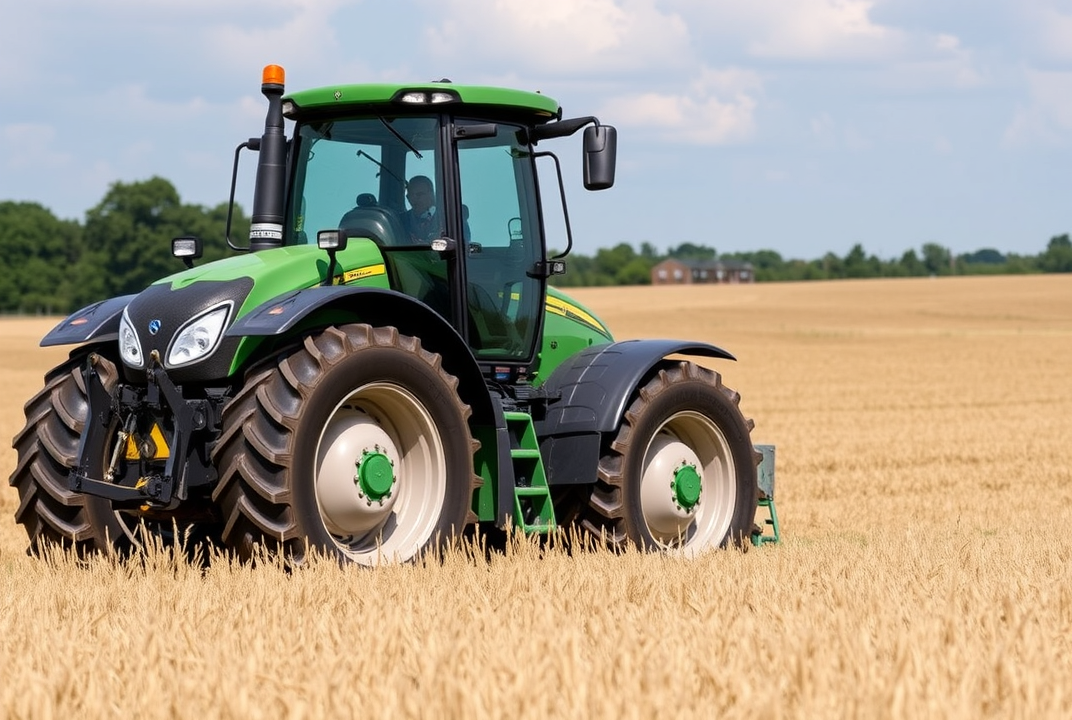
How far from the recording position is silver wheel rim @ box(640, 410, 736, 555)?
7883 mm

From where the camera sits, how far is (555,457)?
7570 millimetres

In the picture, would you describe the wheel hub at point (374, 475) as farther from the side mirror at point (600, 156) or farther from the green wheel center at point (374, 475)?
the side mirror at point (600, 156)

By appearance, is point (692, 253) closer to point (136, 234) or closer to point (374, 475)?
point (136, 234)

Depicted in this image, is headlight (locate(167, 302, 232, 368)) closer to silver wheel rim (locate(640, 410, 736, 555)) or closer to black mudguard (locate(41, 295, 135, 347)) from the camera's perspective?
black mudguard (locate(41, 295, 135, 347))


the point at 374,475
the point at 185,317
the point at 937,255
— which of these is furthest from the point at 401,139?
→ the point at 937,255

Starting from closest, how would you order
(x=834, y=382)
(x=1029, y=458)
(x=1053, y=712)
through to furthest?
1. (x=1053, y=712)
2. (x=1029, y=458)
3. (x=834, y=382)

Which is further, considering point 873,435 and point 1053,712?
point 873,435

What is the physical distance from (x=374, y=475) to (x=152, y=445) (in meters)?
0.96

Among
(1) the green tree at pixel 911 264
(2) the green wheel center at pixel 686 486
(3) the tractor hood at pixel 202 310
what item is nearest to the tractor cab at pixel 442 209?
(3) the tractor hood at pixel 202 310

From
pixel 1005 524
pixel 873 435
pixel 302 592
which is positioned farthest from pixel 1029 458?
pixel 302 592

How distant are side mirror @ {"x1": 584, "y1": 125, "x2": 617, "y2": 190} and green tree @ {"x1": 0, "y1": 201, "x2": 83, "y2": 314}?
77532mm

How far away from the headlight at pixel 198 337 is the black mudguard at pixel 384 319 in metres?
0.10

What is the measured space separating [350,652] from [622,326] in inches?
1864

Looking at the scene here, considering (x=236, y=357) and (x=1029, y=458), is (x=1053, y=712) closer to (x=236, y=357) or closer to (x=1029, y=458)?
(x=236, y=357)
